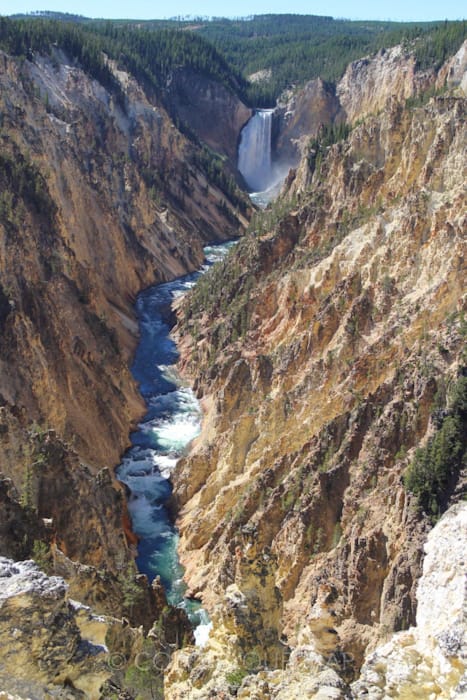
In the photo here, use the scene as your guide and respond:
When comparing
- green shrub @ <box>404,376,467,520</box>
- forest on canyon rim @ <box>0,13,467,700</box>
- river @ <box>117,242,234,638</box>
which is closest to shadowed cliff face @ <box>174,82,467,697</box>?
forest on canyon rim @ <box>0,13,467,700</box>

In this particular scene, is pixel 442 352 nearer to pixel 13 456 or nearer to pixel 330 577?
pixel 330 577

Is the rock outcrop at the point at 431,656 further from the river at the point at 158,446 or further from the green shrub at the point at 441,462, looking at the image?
the river at the point at 158,446

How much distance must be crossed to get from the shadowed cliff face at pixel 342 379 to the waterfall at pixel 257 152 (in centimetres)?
7319

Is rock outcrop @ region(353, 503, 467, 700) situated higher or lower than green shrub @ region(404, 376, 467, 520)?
lower

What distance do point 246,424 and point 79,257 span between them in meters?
30.1

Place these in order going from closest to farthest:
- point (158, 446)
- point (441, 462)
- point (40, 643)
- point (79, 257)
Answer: point (40, 643) → point (441, 462) → point (158, 446) → point (79, 257)

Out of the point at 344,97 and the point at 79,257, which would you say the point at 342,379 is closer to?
the point at 79,257

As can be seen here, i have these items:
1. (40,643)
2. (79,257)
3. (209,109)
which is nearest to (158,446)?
(79,257)

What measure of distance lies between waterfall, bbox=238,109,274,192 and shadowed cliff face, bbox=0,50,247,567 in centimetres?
2148

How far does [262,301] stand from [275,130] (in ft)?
298

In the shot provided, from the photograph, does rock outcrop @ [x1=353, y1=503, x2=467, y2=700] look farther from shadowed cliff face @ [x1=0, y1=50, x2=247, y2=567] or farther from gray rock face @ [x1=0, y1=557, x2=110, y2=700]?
shadowed cliff face @ [x1=0, y1=50, x2=247, y2=567]

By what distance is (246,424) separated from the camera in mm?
35250

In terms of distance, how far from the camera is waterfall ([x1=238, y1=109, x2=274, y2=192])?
130 metres

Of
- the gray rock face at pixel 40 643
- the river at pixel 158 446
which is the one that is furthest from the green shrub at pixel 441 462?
the gray rock face at pixel 40 643
